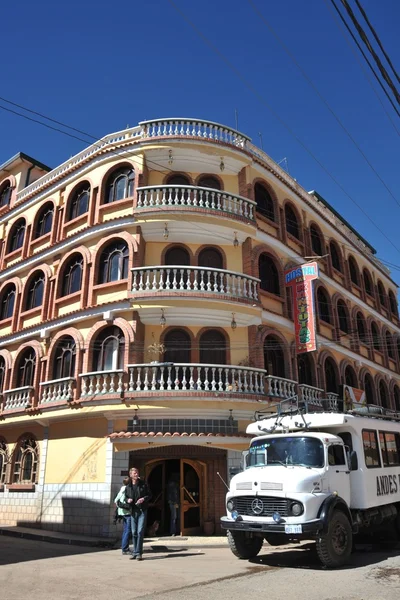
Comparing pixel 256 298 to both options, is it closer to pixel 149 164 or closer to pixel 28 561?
pixel 149 164

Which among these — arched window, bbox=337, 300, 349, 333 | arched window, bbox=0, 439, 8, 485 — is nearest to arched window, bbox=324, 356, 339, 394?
arched window, bbox=337, 300, 349, 333

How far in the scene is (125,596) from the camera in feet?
21.2

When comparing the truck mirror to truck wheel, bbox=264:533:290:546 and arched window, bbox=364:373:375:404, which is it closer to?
truck wheel, bbox=264:533:290:546

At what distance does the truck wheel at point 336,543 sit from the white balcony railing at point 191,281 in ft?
27.2

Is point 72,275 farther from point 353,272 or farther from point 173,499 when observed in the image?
point 353,272

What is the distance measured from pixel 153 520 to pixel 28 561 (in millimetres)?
5566

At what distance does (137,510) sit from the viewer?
32.7 ft

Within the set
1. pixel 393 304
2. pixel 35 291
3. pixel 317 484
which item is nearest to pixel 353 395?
pixel 393 304

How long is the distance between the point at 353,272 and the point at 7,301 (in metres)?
18.3

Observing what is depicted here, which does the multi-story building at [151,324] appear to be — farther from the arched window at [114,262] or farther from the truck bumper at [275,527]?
the truck bumper at [275,527]

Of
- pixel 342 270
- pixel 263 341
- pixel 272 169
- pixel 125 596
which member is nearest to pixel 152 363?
pixel 263 341

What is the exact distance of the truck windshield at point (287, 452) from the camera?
9227 mm

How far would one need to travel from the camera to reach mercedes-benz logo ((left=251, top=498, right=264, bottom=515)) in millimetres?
8532

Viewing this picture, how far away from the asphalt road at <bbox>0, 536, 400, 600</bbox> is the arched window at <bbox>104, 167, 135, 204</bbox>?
40.3ft
